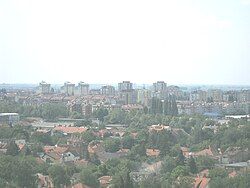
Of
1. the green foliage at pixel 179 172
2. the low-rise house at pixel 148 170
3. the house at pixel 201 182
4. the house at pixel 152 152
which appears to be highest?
the green foliage at pixel 179 172

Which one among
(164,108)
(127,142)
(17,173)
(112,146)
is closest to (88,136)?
(127,142)

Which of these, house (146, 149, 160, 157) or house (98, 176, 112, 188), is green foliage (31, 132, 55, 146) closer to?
house (146, 149, 160, 157)

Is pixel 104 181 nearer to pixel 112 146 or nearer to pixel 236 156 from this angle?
pixel 236 156

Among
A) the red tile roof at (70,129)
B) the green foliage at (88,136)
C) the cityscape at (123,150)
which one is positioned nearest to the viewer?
the cityscape at (123,150)

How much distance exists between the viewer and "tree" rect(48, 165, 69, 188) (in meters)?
11.9

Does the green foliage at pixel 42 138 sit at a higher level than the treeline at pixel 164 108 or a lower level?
lower

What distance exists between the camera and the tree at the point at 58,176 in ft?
39.1

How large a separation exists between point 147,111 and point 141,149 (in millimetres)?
15445

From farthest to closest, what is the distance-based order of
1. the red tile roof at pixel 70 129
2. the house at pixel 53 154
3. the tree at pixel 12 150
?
the red tile roof at pixel 70 129 < the house at pixel 53 154 < the tree at pixel 12 150

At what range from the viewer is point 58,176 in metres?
12.0

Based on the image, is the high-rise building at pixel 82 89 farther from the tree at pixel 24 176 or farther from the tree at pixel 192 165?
the tree at pixel 24 176

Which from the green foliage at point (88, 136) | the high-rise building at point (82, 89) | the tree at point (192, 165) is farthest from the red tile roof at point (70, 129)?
the high-rise building at point (82, 89)

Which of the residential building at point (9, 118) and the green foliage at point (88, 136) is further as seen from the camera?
the residential building at point (9, 118)

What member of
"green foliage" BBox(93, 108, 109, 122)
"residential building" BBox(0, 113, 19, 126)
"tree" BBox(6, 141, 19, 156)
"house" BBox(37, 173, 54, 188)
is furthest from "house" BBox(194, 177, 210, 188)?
"green foliage" BBox(93, 108, 109, 122)
